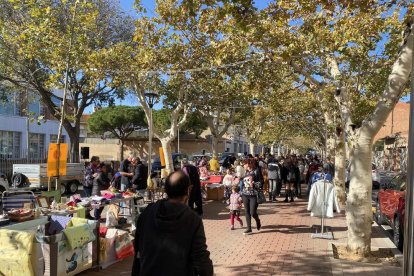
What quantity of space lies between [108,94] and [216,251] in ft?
67.8

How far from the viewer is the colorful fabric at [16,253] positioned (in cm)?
560

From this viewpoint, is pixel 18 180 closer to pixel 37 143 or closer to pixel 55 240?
pixel 55 240

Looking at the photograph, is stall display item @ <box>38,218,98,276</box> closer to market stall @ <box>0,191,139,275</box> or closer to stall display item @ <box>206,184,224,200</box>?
market stall @ <box>0,191,139,275</box>

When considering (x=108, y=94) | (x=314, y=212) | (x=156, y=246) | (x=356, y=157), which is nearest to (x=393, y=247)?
(x=314, y=212)

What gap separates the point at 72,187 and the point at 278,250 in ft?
50.3

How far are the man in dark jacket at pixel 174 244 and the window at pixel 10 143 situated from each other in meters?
33.1

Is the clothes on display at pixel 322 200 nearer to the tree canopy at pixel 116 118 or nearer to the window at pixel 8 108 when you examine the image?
the window at pixel 8 108

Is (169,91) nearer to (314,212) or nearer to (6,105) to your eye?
(314,212)

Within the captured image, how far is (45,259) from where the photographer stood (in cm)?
596

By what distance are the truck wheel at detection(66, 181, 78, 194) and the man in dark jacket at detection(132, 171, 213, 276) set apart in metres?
19.4

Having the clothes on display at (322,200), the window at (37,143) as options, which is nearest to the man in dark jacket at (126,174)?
the clothes on display at (322,200)

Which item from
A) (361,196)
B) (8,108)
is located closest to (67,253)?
(361,196)

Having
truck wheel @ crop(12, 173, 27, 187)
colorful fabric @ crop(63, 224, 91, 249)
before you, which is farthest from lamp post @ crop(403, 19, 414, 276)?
truck wheel @ crop(12, 173, 27, 187)

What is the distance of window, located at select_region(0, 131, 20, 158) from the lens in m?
33.7
